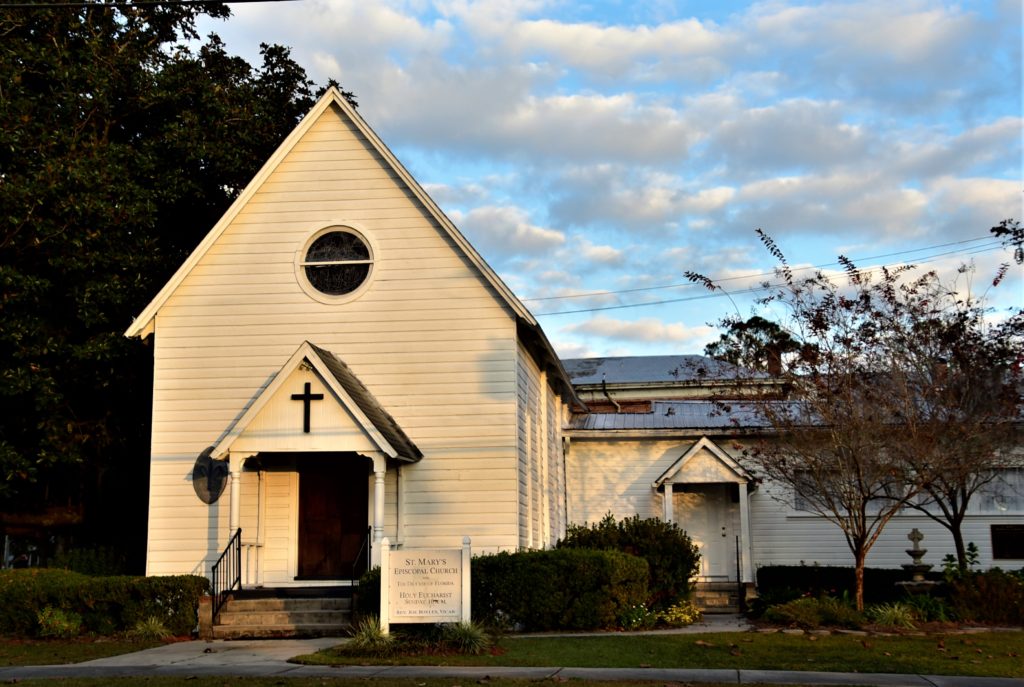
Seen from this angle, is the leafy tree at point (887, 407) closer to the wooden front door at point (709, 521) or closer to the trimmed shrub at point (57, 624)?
the wooden front door at point (709, 521)

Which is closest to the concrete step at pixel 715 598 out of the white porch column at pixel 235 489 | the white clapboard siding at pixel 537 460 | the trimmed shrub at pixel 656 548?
the trimmed shrub at pixel 656 548

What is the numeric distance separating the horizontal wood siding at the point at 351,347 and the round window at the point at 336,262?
224 mm

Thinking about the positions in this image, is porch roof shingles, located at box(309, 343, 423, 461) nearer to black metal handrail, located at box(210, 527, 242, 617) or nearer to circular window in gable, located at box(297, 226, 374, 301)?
circular window in gable, located at box(297, 226, 374, 301)

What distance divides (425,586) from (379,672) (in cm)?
213

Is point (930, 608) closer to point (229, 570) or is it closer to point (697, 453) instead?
point (697, 453)

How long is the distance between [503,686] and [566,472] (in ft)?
53.7

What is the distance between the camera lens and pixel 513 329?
20.6 m

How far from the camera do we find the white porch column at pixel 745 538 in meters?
25.8

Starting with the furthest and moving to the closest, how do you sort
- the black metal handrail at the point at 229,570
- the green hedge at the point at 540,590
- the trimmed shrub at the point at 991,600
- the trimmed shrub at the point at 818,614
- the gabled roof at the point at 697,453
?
the gabled roof at the point at 697,453, the black metal handrail at the point at 229,570, the trimmed shrub at the point at 991,600, the green hedge at the point at 540,590, the trimmed shrub at the point at 818,614

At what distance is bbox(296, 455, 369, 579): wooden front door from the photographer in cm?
2097

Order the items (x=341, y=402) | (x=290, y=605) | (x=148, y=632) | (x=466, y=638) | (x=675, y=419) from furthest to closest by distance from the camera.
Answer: (x=675, y=419), (x=341, y=402), (x=290, y=605), (x=148, y=632), (x=466, y=638)

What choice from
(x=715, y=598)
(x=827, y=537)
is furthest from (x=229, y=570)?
(x=827, y=537)

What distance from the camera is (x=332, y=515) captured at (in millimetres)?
21203

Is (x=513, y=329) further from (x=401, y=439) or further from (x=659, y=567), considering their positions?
(x=659, y=567)
